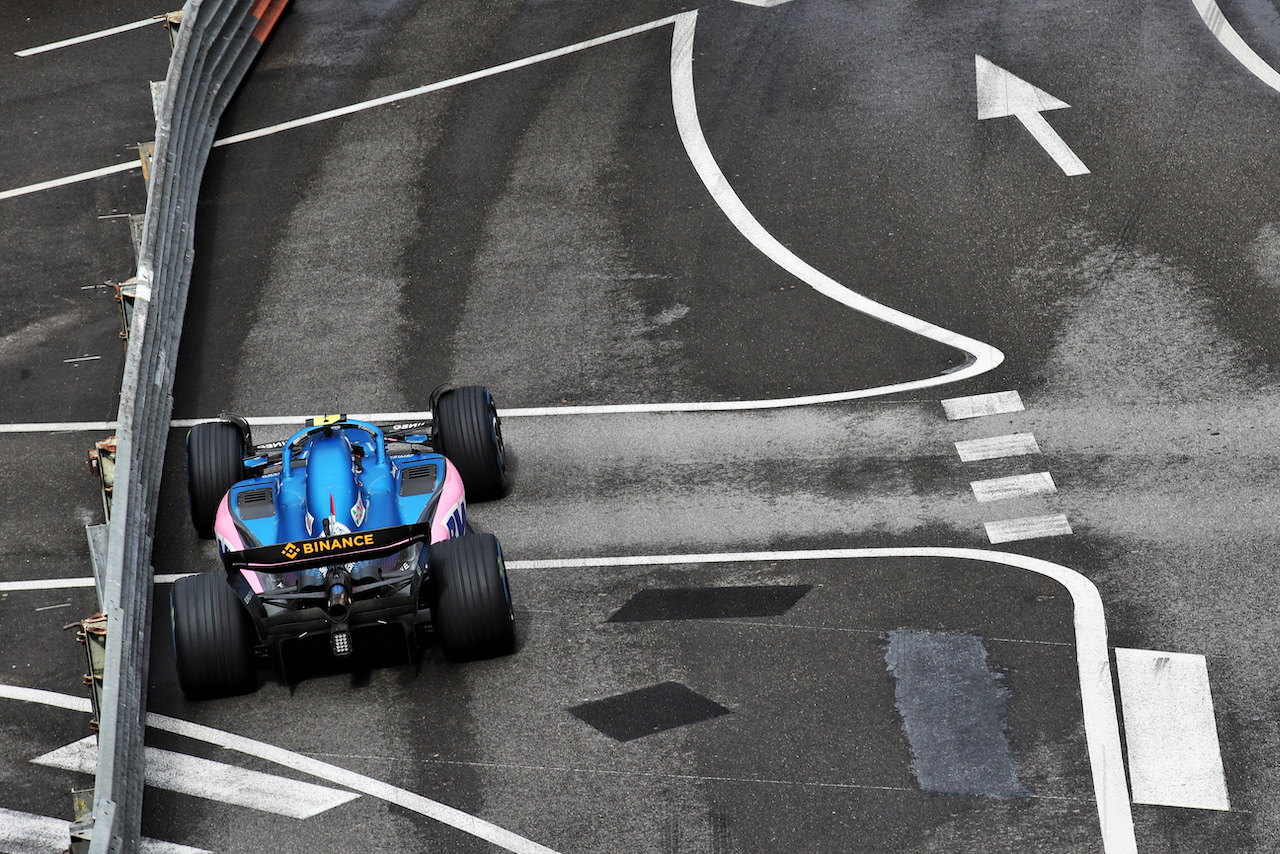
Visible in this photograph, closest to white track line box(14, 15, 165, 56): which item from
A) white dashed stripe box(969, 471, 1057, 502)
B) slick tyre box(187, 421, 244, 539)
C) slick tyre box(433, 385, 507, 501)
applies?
slick tyre box(187, 421, 244, 539)

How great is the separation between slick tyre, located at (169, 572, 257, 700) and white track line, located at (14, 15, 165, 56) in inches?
614

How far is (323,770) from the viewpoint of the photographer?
10891mm

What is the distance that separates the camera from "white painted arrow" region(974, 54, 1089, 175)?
1906cm

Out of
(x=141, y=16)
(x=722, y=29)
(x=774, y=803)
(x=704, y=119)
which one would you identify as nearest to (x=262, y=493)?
(x=774, y=803)

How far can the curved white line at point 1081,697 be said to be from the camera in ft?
33.5

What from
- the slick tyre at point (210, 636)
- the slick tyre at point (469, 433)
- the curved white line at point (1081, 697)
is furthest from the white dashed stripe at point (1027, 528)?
the slick tyre at point (210, 636)

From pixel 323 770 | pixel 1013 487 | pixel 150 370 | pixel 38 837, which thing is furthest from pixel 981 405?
pixel 38 837

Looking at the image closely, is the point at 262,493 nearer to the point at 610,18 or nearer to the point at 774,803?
the point at 774,803

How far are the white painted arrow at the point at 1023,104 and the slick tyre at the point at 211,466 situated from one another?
418 inches

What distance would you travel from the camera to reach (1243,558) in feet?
41.0

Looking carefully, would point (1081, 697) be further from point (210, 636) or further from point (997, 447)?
point (210, 636)

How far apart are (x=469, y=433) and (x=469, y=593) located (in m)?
2.35

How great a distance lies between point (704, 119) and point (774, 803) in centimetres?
1220

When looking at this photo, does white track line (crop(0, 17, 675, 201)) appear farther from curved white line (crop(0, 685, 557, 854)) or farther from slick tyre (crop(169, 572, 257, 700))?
slick tyre (crop(169, 572, 257, 700))
